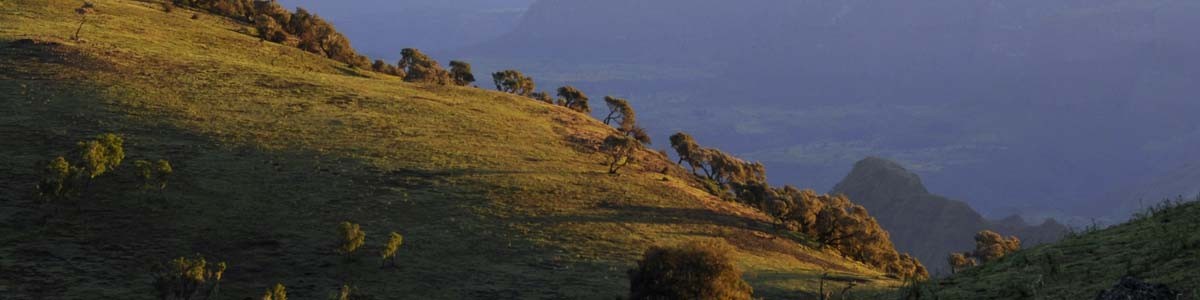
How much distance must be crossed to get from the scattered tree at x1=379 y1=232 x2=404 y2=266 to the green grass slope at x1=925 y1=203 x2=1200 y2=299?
18535mm

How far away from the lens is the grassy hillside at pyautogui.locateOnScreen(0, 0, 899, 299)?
31922 millimetres

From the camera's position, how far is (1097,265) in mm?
18406

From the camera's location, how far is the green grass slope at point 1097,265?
1636 centimetres

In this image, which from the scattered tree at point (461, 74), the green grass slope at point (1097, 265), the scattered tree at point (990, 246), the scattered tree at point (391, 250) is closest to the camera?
the green grass slope at point (1097, 265)

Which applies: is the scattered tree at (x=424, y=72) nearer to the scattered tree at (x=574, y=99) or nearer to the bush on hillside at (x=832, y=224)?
the scattered tree at (x=574, y=99)

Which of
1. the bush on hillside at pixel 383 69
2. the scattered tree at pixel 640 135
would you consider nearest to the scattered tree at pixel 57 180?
the scattered tree at pixel 640 135

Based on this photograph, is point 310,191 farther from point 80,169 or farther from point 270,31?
point 270,31

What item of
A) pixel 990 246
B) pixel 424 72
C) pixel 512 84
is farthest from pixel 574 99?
pixel 990 246

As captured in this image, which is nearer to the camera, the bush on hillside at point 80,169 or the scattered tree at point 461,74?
the bush on hillside at point 80,169

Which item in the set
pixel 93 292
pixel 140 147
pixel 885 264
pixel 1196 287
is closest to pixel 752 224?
pixel 885 264

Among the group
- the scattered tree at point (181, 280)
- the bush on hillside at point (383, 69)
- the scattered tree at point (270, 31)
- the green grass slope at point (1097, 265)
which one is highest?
the scattered tree at point (270, 31)

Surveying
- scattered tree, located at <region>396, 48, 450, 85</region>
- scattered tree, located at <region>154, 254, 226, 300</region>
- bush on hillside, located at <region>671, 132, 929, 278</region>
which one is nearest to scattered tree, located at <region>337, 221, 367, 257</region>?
scattered tree, located at <region>154, 254, 226, 300</region>

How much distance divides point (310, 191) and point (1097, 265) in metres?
30.9

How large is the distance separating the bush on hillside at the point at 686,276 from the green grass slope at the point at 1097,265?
21.8 feet
